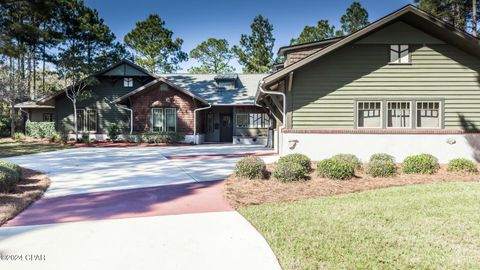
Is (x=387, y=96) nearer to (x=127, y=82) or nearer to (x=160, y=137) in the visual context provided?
(x=160, y=137)

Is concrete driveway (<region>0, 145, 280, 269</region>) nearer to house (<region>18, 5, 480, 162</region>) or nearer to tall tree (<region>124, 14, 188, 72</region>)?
house (<region>18, 5, 480, 162</region>)

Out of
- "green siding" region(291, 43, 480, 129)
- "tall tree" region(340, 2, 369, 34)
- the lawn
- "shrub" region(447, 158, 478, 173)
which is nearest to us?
"shrub" region(447, 158, 478, 173)

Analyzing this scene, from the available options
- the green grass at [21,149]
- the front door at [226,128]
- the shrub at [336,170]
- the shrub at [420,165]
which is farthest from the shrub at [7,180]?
the front door at [226,128]

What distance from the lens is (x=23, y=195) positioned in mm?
6602

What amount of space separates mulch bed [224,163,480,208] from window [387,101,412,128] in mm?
2606

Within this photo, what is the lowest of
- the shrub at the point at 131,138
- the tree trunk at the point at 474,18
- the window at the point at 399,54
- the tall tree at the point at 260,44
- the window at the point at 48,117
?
the shrub at the point at 131,138

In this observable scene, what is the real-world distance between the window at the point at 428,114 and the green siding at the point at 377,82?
28cm

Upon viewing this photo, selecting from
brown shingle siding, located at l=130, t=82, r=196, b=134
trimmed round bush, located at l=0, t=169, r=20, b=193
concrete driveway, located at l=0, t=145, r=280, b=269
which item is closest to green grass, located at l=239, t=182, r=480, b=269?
concrete driveway, located at l=0, t=145, r=280, b=269

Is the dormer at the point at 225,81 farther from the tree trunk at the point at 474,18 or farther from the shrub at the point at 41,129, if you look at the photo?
the tree trunk at the point at 474,18

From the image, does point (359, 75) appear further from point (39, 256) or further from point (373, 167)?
point (39, 256)

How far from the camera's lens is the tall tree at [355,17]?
3959 centimetres

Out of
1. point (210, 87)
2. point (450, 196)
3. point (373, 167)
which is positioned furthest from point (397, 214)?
point (210, 87)

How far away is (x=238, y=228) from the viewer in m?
4.74

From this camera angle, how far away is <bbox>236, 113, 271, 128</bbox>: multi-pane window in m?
23.2
